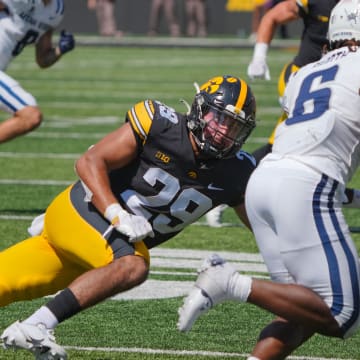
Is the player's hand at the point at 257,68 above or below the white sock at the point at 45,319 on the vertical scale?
below

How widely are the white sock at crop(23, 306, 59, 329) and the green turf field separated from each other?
38cm

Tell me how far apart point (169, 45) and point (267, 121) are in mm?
12437

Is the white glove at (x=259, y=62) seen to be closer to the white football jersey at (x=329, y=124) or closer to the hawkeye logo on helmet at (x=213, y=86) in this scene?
the hawkeye logo on helmet at (x=213, y=86)

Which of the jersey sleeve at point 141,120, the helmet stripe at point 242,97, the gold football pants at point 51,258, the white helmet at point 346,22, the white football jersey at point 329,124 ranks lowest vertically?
the gold football pants at point 51,258

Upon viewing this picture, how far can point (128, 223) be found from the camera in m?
4.48

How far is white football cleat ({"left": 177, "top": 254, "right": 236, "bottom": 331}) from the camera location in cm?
402

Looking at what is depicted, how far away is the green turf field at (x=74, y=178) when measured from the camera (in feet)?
16.3

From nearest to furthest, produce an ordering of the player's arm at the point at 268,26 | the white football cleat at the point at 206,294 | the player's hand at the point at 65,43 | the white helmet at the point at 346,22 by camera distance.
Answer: the white football cleat at the point at 206,294
the white helmet at the point at 346,22
the player's arm at the point at 268,26
the player's hand at the point at 65,43

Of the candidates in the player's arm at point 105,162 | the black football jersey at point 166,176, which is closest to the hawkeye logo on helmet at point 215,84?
the black football jersey at point 166,176

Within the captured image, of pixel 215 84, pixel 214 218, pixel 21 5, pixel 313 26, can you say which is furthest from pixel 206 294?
pixel 21 5

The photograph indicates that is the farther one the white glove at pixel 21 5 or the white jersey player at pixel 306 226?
the white glove at pixel 21 5

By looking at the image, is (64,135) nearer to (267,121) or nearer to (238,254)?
(267,121)

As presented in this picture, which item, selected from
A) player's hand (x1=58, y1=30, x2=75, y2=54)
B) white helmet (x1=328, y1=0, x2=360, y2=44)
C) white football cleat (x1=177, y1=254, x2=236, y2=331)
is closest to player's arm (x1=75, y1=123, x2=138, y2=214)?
white football cleat (x1=177, y1=254, x2=236, y2=331)

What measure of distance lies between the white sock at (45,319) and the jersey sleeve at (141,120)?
76 centimetres
